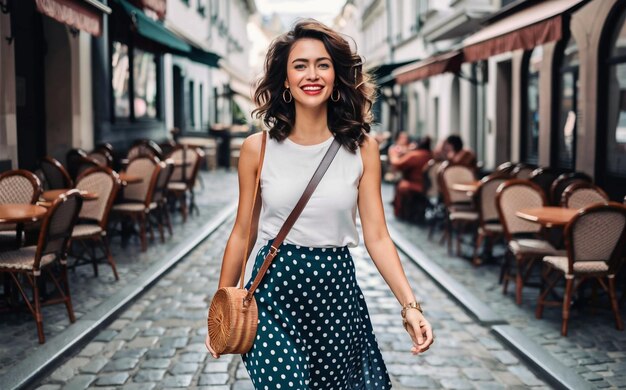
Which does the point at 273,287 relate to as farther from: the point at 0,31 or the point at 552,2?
the point at 552,2

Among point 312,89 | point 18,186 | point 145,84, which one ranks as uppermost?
point 145,84

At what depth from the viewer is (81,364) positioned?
5211 millimetres

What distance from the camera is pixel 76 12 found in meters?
8.19

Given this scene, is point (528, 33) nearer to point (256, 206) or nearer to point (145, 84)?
point (256, 206)

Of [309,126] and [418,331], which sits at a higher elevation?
[309,126]

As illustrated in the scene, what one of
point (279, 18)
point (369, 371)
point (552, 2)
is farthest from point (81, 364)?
point (279, 18)

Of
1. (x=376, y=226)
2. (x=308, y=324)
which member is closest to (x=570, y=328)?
(x=376, y=226)

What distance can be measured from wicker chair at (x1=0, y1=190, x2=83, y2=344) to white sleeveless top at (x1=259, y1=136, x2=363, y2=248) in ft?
11.6

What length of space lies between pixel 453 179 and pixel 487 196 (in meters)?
1.92

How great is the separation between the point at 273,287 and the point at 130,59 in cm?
1472

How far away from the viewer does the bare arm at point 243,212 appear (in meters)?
2.66

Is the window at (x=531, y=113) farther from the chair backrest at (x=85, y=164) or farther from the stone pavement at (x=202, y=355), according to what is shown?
the chair backrest at (x=85, y=164)

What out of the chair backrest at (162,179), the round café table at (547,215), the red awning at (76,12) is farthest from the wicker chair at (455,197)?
the red awning at (76,12)

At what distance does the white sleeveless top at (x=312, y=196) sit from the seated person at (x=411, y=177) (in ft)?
32.5
